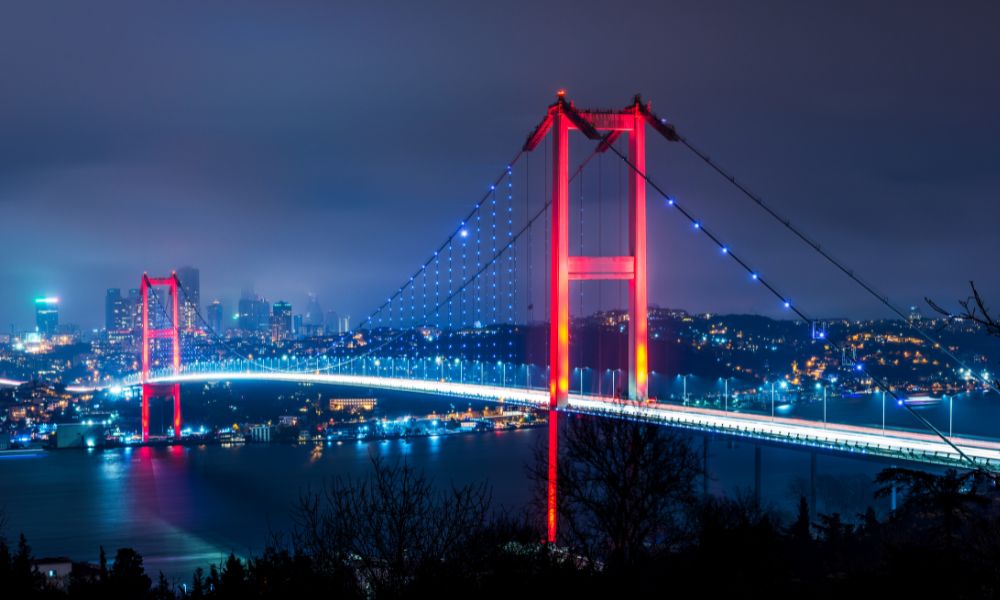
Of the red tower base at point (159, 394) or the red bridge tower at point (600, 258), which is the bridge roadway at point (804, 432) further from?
the red tower base at point (159, 394)

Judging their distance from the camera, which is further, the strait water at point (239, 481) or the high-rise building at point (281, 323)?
the high-rise building at point (281, 323)

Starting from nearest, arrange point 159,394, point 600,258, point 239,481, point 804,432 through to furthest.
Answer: point 804,432
point 600,258
point 239,481
point 159,394

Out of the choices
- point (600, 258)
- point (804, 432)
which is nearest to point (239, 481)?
point (600, 258)

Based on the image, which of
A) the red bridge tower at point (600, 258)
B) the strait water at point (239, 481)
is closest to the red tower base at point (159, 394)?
the strait water at point (239, 481)

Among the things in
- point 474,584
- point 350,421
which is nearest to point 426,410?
point 350,421

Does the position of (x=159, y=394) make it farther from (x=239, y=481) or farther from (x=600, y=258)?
(x=600, y=258)

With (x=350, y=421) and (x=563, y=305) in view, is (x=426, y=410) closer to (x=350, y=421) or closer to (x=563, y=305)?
(x=350, y=421)
